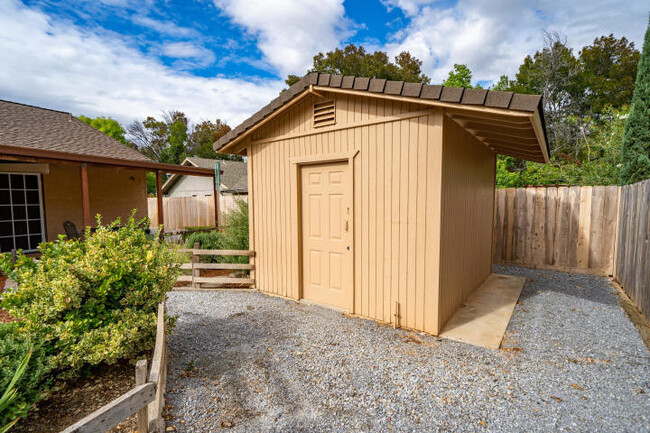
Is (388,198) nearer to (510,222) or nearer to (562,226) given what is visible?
(510,222)

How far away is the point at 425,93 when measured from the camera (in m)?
3.37

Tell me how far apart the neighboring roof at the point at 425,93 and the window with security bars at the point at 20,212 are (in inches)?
289

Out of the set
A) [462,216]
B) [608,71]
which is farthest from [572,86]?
[462,216]

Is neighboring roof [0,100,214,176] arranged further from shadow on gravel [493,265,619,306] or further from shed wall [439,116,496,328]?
shadow on gravel [493,265,619,306]

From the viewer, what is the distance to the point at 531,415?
89.6 inches

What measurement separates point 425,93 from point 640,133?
24.5 feet

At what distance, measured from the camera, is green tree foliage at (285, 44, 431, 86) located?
923 inches

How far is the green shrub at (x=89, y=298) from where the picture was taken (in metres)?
2.49

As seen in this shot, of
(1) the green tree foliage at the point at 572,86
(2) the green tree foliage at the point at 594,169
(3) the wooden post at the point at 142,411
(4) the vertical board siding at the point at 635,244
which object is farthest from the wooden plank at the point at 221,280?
(1) the green tree foliage at the point at 572,86

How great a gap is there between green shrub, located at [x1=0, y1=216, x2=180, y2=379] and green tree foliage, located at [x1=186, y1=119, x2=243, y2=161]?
110ft

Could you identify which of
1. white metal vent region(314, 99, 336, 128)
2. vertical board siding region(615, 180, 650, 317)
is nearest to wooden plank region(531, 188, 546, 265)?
vertical board siding region(615, 180, 650, 317)

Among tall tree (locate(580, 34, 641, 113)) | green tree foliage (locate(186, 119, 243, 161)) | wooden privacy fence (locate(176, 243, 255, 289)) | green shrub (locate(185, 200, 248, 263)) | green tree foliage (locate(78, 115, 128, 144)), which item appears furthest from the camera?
green tree foliage (locate(186, 119, 243, 161))

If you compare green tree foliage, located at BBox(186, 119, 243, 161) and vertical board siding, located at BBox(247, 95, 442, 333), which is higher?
green tree foliage, located at BBox(186, 119, 243, 161)

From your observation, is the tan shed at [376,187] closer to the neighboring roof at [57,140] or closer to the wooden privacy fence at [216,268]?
the wooden privacy fence at [216,268]
